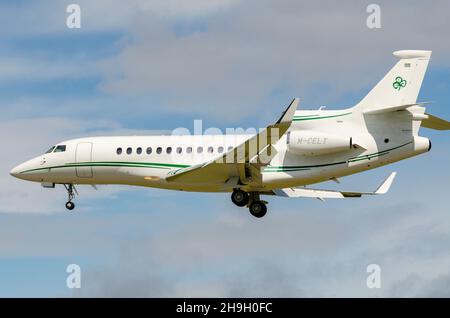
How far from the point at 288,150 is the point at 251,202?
115 inches

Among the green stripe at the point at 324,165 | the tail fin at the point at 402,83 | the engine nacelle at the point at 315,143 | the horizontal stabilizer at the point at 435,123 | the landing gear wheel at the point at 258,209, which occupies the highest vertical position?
the tail fin at the point at 402,83

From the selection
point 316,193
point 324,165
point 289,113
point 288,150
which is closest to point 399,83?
point 324,165

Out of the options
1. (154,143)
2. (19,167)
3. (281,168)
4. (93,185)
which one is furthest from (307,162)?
(19,167)

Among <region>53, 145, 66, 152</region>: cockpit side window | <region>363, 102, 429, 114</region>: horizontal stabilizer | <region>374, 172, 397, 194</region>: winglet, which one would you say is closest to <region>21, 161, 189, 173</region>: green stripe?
<region>53, 145, 66, 152</region>: cockpit side window

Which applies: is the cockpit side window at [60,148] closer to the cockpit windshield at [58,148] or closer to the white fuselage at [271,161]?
the cockpit windshield at [58,148]

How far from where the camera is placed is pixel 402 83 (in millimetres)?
39719

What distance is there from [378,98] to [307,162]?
376 cm

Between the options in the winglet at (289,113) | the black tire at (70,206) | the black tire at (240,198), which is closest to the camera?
the winglet at (289,113)

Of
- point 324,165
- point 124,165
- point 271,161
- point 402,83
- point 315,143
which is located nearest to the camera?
point 315,143

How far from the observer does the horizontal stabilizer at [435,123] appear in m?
39.0

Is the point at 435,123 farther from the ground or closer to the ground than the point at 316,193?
farther from the ground

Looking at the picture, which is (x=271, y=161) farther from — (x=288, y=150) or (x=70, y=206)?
(x=70, y=206)

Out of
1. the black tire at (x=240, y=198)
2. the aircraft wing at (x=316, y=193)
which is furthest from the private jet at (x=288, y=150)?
the aircraft wing at (x=316, y=193)

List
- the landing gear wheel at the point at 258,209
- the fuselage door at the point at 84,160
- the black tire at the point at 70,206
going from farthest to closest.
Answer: the black tire at the point at 70,206, the fuselage door at the point at 84,160, the landing gear wheel at the point at 258,209
